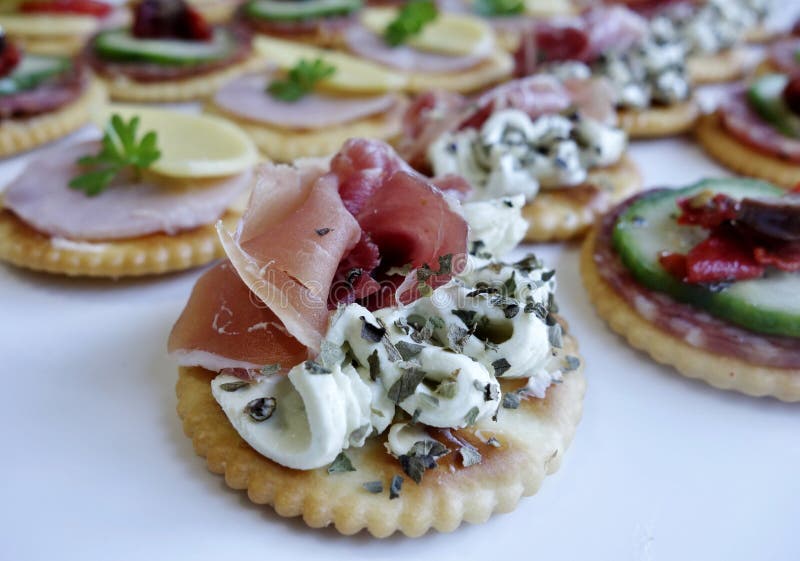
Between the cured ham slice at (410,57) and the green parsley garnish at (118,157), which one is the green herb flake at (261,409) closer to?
the green parsley garnish at (118,157)

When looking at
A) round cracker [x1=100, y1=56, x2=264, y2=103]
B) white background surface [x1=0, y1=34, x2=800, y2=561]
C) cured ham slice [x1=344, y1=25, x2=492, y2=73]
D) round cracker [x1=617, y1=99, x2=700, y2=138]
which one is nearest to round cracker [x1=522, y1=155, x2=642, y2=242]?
white background surface [x1=0, y1=34, x2=800, y2=561]

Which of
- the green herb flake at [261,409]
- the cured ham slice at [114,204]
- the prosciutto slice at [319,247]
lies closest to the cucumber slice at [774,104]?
the prosciutto slice at [319,247]

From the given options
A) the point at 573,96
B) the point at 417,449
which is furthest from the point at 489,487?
the point at 573,96

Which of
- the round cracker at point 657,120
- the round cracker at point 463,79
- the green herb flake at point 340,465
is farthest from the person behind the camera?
the round cracker at point 463,79

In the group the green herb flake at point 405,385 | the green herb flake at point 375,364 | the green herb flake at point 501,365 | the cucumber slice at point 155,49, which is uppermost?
the green herb flake at point 375,364

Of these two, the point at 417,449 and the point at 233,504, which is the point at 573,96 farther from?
the point at 233,504

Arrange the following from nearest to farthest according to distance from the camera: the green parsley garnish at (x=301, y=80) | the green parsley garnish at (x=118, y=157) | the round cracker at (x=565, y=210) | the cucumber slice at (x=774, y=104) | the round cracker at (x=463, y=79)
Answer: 1. the green parsley garnish at (x=118, y=157)
2. the round cracker at (x=565, y=210)
3. the cucumber slice at (x=774, y=104)
4. the green parsley garnish at (x=301, y=80)
5. the round cracker at (x=463, y=79)

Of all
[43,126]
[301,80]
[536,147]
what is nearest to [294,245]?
[536,147]

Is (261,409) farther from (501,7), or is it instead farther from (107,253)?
(501,7)
